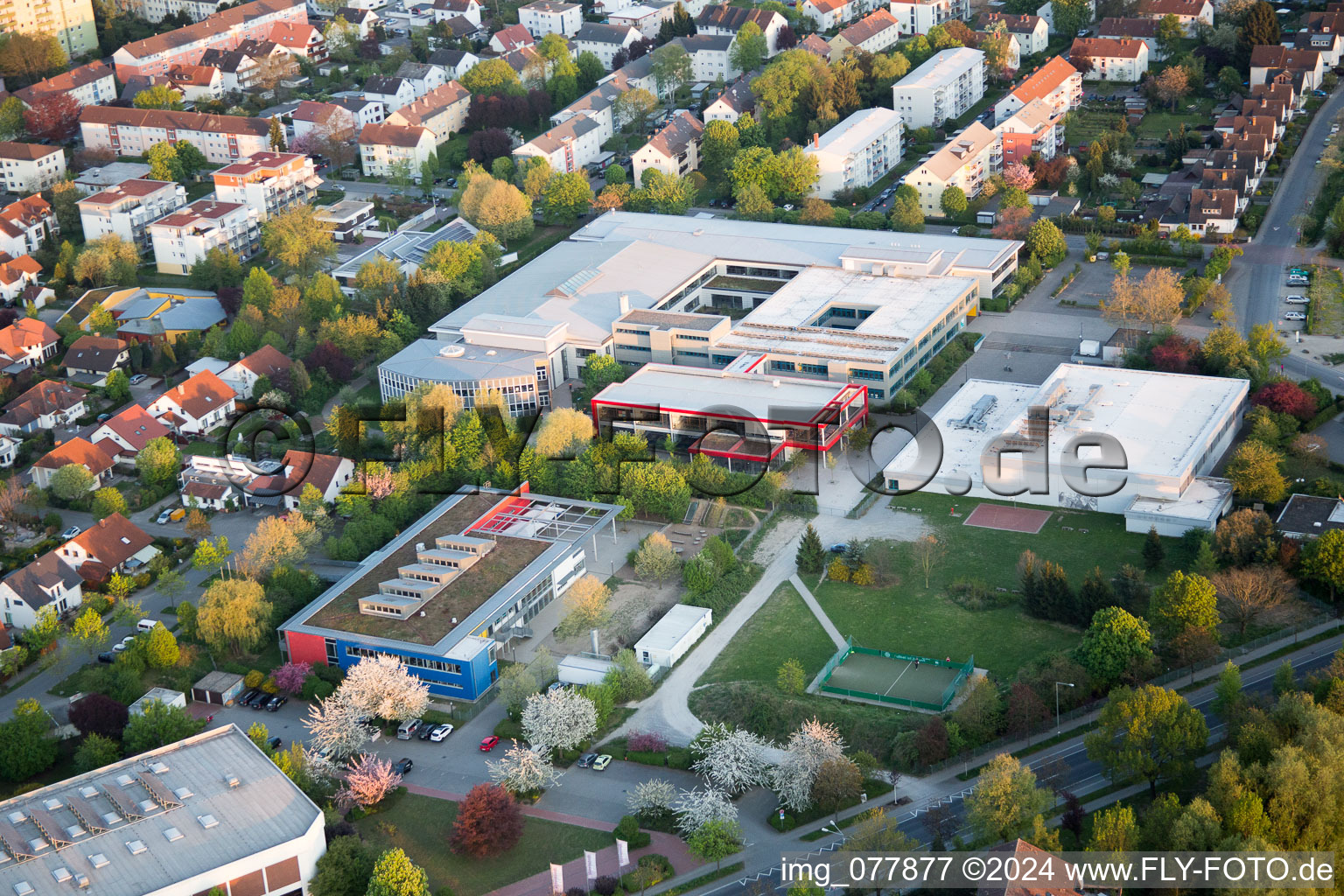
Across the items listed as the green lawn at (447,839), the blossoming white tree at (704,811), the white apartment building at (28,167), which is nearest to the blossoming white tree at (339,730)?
the green lawn at (447,839)

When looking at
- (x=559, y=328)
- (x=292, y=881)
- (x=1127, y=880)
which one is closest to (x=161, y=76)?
(x=559, y=328)

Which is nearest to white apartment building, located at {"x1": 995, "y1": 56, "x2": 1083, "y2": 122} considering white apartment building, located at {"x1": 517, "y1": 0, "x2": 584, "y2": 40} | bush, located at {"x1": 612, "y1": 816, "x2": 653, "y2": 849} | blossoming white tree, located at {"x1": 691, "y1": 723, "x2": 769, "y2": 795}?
white apartment building, located at {"x1": 517, "y1": 0, "x2": 584, "y2": 40}

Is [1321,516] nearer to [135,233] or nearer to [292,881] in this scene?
[292,881]

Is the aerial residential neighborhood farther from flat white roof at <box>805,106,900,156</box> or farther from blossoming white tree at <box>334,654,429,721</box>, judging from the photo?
flat white roof at <box>805,106,900,156</box>

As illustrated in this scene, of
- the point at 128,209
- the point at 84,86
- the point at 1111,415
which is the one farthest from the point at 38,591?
the point at 84,86

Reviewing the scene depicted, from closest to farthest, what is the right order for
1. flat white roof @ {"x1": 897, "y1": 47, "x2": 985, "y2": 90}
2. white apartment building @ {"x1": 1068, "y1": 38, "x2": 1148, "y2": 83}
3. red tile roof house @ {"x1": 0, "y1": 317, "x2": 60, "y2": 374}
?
red tile roof house @ {"x1": 0, "y1": 317, "x2": 60, "y2": 374}, flat white roof @ {"x1": 897, "y1": 47, "x2": 985, "y2": 90}, white apartment building @ {"x1": 1068, "y1": 38, "x2": 1148, "y2": 83}

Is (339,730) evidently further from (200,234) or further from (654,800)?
(200,234)
